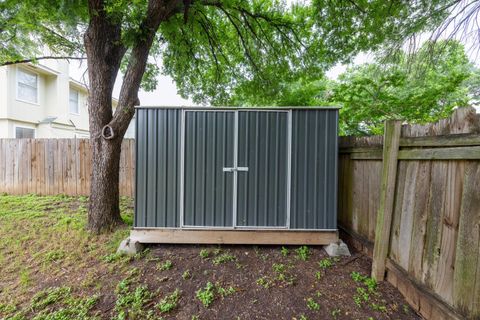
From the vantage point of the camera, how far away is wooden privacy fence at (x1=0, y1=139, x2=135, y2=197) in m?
5.25

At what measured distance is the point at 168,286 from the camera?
7.42 feet

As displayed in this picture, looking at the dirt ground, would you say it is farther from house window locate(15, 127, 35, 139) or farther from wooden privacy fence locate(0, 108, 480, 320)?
house window locate(15, 127, 35, 139)

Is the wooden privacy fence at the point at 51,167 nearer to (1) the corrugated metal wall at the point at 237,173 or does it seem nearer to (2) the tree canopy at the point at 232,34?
(2) the tree canopy at the point at 232,34

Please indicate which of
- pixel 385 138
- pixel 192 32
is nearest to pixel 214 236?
pixel 385 138

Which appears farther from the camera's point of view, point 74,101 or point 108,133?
point 74,101

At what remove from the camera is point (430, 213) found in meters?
1.79

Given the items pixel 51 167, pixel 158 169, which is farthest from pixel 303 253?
pixel 51 167

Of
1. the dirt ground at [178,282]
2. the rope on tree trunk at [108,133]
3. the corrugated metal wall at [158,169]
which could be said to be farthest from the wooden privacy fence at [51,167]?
the corrugated metal wall at [158,169]

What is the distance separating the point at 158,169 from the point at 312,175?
2169mm

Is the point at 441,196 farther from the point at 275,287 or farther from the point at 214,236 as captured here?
the point at 214,236

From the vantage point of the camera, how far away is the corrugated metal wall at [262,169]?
2904 mm

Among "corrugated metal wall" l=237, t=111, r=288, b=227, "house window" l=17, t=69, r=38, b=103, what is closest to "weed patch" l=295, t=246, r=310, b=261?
"corrugated metal wall" l=237, t=111, r=288, b=227

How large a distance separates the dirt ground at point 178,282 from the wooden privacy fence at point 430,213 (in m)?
0.33

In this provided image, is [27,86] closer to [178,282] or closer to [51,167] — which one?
[51,167]
